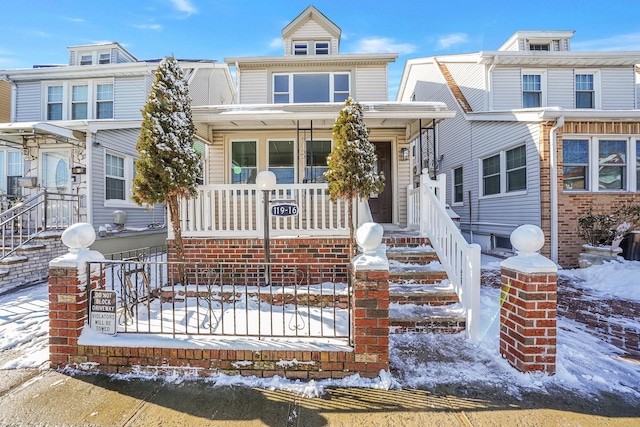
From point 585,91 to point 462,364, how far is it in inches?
460

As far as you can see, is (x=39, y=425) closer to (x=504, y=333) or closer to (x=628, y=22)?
(x=504, y=333)

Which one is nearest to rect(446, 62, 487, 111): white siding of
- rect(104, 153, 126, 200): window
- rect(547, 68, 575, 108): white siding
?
rect(547, 68, 575, 108): white siding

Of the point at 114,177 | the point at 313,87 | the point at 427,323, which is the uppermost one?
the point at 313,87

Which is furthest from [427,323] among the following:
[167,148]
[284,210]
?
[167,148]

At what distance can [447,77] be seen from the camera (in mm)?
11758

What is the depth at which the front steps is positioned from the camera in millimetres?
3619

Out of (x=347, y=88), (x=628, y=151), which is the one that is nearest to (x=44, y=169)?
(x=347, y=88)

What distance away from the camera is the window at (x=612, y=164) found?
25.1 ft

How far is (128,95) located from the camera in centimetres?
1027

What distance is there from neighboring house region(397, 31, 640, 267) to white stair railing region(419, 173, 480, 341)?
1878 millimetres

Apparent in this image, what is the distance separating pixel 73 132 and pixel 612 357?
10904mm

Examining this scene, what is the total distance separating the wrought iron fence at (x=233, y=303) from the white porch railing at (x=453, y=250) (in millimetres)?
1417

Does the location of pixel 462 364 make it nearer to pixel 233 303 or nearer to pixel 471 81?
pixel 233 303

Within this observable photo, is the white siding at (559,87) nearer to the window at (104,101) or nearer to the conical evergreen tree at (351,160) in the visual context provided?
the conical evergreen tree at (351,160)
